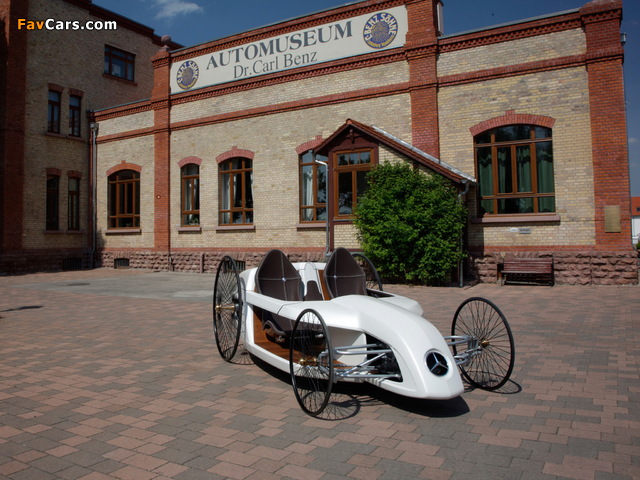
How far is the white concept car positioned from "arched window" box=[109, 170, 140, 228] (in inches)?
637

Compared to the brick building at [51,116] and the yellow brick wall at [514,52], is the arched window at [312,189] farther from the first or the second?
the brick building at [51,116]

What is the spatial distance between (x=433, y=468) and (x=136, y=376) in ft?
11.2

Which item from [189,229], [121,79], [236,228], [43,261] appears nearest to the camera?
[236,228]

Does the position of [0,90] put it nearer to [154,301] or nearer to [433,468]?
[154,301]

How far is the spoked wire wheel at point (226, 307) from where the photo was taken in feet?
19.7

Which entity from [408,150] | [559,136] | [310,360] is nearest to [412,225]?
[408,150]

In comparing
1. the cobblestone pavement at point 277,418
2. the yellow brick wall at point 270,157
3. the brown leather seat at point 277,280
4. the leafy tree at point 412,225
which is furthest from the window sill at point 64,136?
the brown leather seat at point 277,280

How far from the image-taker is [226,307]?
6012 mm

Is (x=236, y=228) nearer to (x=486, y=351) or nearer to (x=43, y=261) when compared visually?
(x=43, y=261)

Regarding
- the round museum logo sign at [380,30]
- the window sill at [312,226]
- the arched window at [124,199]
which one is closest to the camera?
the round museum logo sign at [380,30]

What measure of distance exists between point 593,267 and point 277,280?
399 inches

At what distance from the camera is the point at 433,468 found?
10.2ft

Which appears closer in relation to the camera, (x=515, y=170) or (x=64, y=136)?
(x=515, y=170)

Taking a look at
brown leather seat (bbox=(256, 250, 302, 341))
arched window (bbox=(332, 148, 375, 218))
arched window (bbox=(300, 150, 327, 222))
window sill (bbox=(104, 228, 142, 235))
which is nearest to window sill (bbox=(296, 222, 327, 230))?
arched window (bbox=(300, 150, 327, 222))
